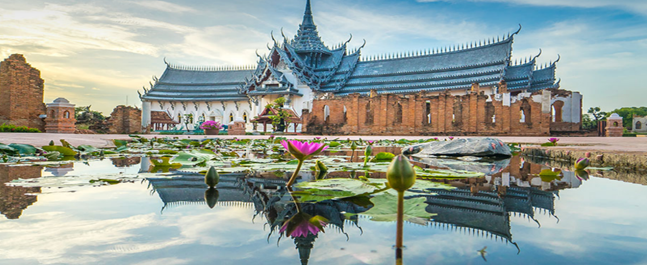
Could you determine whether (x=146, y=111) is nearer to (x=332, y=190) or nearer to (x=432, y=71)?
(x=432, y=71)

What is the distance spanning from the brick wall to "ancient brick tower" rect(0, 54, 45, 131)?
2459 mm

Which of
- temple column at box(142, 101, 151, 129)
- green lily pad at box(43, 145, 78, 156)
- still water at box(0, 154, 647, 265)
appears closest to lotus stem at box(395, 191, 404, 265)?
still water at box(0, 154, 647, 265)

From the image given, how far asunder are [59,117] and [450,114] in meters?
16.2

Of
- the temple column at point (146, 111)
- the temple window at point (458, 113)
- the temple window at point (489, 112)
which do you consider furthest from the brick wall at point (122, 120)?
the temple column at point (146, 111)

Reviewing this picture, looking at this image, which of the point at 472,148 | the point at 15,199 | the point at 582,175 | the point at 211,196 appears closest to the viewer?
the point at 15,199

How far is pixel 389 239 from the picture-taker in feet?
2.48

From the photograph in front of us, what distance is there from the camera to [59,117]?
507 inches

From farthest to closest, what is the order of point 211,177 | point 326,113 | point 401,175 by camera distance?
point 326,113 → point 211,177 → point 401,175

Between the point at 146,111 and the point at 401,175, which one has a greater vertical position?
the point at 146,111

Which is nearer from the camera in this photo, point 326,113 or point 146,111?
point 326,113

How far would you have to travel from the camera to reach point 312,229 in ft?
2.67

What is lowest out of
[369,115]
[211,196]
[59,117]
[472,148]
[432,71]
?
[211,196]

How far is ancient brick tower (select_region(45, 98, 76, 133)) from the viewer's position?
12766mm

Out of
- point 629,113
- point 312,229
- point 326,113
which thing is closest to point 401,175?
point 312,229
